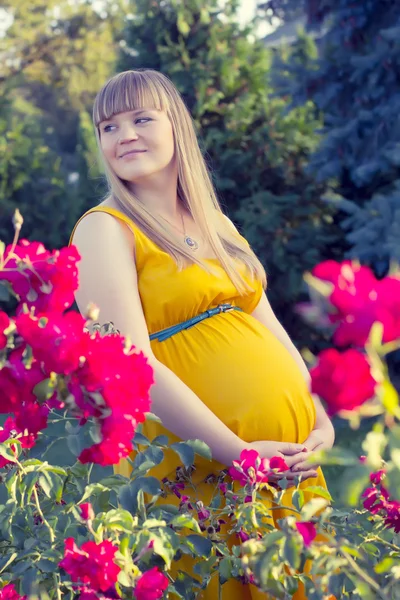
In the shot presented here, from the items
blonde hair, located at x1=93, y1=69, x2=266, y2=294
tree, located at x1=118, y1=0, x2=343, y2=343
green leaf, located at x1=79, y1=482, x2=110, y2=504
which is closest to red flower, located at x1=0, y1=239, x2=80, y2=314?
green leaf, located at x1=79, y1=482, x2=110, y2=504

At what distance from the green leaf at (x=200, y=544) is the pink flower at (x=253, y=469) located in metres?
0.14

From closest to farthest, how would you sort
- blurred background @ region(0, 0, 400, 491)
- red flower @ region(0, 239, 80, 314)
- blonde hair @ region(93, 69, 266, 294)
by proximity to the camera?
red flower @ region(0, 239, 80, 314), blonde hair @ region(93, 69, 266, 294), blurred background @ region(0, 0, 400, 491)

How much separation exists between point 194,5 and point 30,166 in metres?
4.00

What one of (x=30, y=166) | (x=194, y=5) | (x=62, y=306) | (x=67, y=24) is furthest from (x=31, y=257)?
(x=67, y=24)

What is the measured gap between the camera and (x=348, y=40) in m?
6.95

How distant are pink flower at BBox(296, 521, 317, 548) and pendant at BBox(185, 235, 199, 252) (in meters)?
1.13

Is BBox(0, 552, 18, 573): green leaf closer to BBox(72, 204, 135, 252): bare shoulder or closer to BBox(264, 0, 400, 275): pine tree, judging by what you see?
BBox(72, 204, 135, 252): bare shoulder

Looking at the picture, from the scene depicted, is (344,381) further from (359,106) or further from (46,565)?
(359,106)

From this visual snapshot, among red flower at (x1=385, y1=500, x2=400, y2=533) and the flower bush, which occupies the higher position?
the flower bush

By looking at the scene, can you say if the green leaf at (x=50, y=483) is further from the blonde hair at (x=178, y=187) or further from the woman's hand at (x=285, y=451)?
the blonde hair at (x=178, y=187)

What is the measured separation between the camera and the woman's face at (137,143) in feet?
7.27

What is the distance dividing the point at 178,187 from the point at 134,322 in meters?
0.61

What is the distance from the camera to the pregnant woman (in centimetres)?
196

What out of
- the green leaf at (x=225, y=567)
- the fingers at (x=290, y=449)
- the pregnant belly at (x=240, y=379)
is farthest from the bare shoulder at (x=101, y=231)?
the green leaf at (x=225, y=567)
